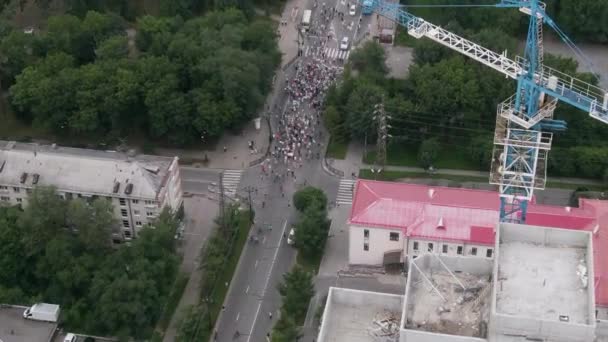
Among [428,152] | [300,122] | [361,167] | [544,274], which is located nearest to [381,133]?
[361,167]

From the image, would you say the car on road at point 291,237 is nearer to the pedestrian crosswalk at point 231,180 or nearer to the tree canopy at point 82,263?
the pedestrian crosswalk at point 231,180

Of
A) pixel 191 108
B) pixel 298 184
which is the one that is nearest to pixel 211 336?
pixel 298 184

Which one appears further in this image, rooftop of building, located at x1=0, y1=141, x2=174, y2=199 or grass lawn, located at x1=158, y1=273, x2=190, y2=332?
rooftop of building, located at x1=0, y1=141, x2=174, y2=199

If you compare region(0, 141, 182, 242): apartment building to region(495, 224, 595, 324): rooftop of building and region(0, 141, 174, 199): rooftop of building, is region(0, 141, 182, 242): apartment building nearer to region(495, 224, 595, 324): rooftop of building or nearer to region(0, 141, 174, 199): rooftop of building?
region(0, 141, 174, 199): rooftop of building

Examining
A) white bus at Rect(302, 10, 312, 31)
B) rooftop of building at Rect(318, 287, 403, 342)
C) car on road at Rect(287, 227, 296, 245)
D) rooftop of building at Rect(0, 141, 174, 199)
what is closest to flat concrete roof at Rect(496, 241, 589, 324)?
rooftop of building at Rect(318, 287, 403, 342)

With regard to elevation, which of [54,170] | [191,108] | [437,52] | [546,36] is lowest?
[54,170]

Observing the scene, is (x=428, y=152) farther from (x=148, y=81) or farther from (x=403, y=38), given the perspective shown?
(x=148, y=81)

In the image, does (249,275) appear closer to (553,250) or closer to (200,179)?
(200,179)
